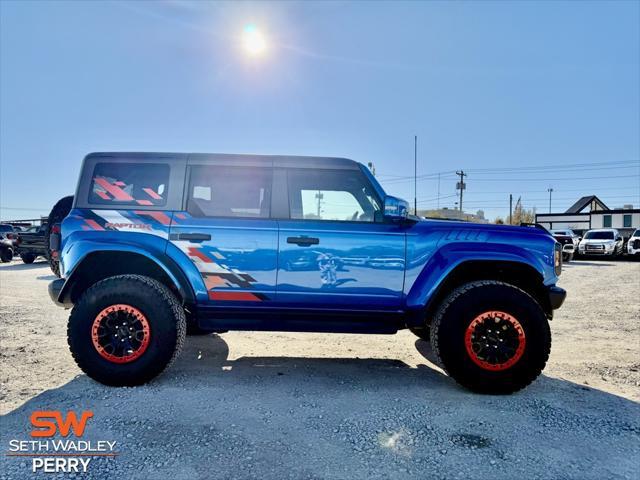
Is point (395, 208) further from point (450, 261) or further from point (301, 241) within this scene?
point (301, 241)

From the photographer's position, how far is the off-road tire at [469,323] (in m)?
3.25

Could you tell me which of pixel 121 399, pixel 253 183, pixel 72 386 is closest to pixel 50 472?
pixel 121 399

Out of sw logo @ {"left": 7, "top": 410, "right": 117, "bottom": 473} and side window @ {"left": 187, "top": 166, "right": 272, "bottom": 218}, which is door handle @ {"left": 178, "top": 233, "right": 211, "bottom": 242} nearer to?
side window @ {"left": 187, "top": 166, "right": 272, "bottom": 218}

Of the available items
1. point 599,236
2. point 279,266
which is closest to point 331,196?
point 279,266

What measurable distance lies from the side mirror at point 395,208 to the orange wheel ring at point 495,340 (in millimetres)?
1124

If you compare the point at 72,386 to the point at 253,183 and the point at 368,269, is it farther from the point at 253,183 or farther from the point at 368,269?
the point at 368,269

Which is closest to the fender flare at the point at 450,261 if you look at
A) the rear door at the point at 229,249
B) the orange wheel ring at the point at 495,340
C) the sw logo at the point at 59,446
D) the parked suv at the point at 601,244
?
the orange wheel ring at the point at 495,340

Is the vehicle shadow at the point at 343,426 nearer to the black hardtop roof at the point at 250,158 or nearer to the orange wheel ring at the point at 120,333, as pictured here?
the orange wheel ring at the point at 120,333

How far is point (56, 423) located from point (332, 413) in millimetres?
1952

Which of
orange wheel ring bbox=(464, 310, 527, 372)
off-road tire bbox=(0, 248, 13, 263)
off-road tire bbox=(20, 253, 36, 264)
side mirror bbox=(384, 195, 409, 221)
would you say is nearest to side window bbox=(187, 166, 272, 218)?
side mirror bbox=(384, 195, 409, 221)

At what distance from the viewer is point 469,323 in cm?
329

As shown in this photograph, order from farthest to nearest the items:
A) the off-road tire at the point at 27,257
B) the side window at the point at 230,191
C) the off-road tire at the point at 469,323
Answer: the off-road tire at the point at 27,257 → the side window at the point at 230,191 → the off-road tire at the point at 469,323

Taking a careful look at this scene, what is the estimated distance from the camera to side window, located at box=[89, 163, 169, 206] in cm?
354

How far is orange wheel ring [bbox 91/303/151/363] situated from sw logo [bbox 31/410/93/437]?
0.58m
